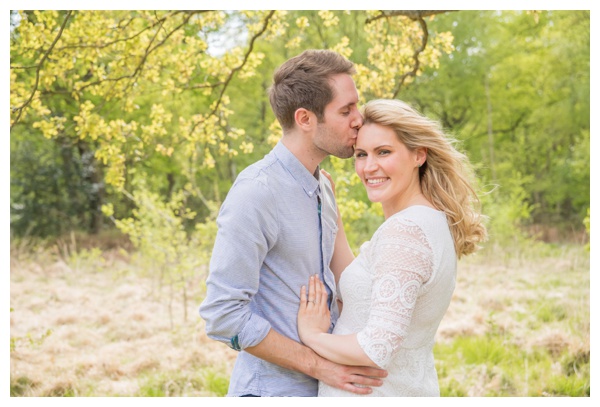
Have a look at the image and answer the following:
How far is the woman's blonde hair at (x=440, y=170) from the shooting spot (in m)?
2.19

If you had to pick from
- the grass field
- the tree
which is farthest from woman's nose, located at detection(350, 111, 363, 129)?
the grass field

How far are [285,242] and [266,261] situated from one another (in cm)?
9

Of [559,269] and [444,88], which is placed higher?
[444,88]

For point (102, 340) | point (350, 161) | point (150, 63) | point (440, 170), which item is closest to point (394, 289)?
point (440, 170)

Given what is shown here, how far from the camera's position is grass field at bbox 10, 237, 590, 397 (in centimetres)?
591

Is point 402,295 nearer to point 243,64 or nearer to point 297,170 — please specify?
point 297,170

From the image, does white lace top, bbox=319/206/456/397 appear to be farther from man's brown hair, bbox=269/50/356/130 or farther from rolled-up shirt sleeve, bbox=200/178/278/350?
man's brown hair, bbox=269/50/356/130

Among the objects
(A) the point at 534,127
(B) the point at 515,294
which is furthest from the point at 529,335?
(A) the point at 534,127

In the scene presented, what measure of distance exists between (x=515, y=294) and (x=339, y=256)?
24.4 ft

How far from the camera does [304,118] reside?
2.24 m

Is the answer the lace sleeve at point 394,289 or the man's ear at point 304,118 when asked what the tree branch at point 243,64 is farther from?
the lace sleeve at point 394,289

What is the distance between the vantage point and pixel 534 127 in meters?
20.5

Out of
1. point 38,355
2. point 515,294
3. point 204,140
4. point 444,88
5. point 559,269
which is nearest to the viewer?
point 204,140
